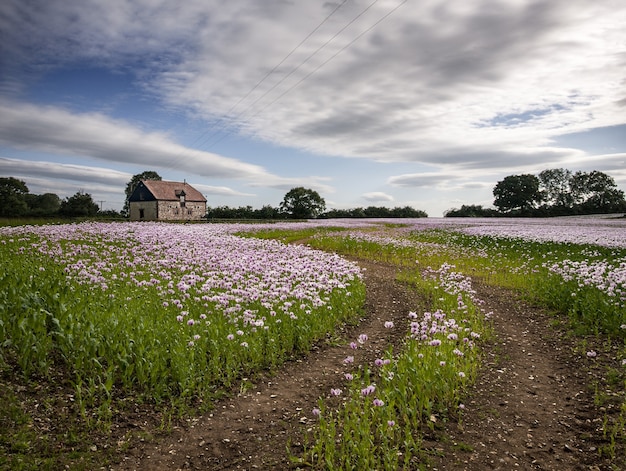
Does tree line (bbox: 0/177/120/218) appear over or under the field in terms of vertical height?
over

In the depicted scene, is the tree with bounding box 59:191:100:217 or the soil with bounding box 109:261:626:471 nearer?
the soil with bounding box 109:261:626:471

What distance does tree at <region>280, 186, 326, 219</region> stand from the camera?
262ft

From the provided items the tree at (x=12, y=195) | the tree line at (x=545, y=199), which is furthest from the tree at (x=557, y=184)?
the tree at (x=12, y=195)

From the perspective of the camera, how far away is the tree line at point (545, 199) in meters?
80.6

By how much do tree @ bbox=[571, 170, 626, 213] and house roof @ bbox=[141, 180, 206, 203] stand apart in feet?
279

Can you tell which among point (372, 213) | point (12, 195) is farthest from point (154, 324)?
point (12, 195)

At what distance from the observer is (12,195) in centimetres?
6619

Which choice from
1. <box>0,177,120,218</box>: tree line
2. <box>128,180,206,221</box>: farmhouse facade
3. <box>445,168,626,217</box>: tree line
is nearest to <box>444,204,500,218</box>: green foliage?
<box>445,168,626,217</box>: tree line

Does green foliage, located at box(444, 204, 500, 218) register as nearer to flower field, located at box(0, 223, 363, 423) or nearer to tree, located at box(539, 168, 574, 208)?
tree, located at box(539, 168, 574, 208)

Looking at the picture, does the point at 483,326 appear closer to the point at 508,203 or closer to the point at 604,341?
the point at 604,341

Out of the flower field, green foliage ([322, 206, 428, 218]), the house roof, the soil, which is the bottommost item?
the soil

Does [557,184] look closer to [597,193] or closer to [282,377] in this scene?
[597,193]

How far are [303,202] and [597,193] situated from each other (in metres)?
69.6

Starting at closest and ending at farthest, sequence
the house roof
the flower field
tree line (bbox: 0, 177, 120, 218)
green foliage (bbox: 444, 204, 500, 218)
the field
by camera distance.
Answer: the field < the flower field < tree line (bbox: 0, 177, 120, 218) < the house roof < green foliage (bbox: 444, 204, 500, 218)
